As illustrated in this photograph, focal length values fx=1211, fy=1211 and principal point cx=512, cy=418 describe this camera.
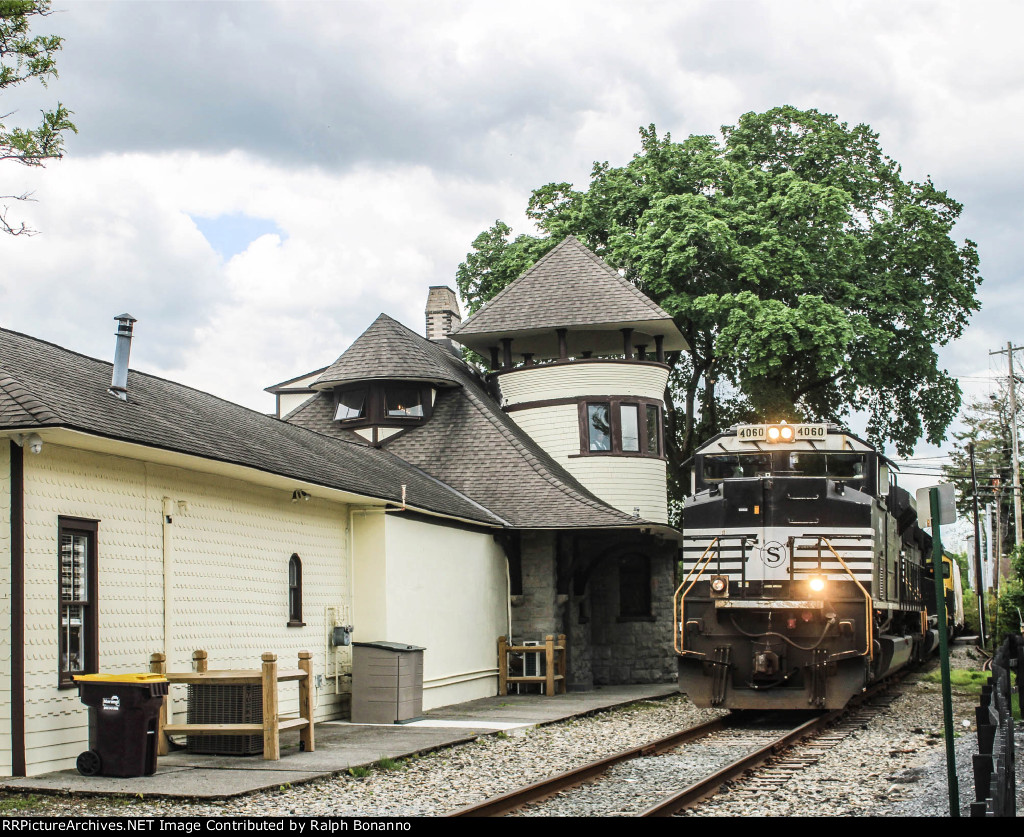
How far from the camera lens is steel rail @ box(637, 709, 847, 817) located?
9.62 metres

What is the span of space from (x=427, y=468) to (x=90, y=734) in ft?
46.6

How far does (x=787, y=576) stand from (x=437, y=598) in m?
6.28

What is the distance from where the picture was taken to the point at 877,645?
16.3 meters

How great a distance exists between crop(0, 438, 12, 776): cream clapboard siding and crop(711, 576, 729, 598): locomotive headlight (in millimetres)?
8988

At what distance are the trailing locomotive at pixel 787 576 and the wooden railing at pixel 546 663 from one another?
580 centimetres

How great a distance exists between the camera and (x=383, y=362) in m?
25.7

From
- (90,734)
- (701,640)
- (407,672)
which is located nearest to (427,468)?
(407,672)

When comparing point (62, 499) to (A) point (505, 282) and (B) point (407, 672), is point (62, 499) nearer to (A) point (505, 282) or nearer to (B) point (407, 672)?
(B) point (407, 672)

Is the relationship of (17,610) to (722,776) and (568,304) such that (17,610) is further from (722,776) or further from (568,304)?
(568,304)

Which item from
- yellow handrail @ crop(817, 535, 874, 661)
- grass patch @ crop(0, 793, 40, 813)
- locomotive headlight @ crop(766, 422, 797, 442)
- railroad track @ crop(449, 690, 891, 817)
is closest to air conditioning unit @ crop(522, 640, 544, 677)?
railroad track @ crop(449, 690, 891, 817)

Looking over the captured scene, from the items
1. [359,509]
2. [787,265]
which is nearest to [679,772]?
[359,509]

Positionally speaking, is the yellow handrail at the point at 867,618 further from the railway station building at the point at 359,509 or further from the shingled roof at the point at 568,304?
the shingled roof at the point at 568,304

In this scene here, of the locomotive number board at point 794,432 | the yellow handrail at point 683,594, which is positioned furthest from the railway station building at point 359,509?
the locomotive number board at point 794,432

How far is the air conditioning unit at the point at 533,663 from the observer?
22.8 meters
